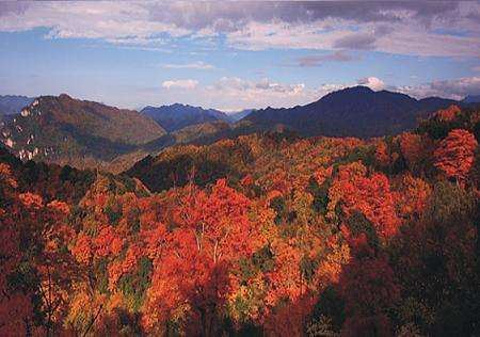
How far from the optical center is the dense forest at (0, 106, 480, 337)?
4828cm

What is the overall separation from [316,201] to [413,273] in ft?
136

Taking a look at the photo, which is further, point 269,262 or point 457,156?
point 457,156

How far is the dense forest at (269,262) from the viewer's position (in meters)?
48.3

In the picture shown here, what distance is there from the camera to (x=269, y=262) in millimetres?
70312

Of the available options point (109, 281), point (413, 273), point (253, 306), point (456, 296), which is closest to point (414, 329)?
point (456, 296)

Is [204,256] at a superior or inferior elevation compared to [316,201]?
superior

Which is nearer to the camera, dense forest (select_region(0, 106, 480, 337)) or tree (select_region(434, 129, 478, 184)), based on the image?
dense forest (select_region(0, 106, 480, 337))

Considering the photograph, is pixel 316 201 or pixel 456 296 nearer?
pixel 456 296

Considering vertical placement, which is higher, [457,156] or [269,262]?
[457,156]

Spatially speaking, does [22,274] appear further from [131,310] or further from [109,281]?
[109,281]

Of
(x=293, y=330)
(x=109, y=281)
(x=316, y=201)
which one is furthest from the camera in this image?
(x=316, y=201)

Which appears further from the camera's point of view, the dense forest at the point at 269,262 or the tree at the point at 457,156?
the tree at the point at 457,156

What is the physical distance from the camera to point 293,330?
168ft

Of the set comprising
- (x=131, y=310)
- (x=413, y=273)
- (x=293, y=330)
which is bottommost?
(x=131, y=310)
